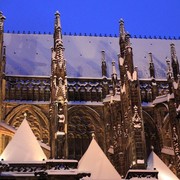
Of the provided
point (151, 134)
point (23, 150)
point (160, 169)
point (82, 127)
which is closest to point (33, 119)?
point (82, 127)

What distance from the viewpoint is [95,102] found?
22844 millimetres

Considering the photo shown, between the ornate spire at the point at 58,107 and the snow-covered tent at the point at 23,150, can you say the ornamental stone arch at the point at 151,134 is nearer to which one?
the ornate spire at the point at 58,107

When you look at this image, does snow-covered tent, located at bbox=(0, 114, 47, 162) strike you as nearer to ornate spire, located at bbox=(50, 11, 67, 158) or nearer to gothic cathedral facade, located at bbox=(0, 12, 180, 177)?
ornate spire, located at bbox=(50, 11, 67, 158)

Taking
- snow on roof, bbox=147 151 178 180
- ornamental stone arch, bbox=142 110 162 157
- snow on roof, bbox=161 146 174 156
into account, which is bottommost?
snow on roof, bbox=147 151 178 180

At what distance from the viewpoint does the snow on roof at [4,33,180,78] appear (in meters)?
25.1

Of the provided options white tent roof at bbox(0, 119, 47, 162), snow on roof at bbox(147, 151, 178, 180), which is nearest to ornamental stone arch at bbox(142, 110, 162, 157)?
snow on roof at bbox(147, 151, 178, 180)

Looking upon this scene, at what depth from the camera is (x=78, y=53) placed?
27297 millimetres

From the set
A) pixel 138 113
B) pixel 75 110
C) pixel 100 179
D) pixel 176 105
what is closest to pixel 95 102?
A: pixel 75 110

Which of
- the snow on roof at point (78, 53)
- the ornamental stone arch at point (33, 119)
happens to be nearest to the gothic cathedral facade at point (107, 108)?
the ornamental stone arch at point (33, 119)

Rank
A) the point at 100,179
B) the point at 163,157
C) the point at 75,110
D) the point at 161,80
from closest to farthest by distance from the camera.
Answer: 1. the point at 100,179
2. the point at 163,157
3. the point at 75,110
4. the point at 161,80

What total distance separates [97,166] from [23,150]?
97.2 inches

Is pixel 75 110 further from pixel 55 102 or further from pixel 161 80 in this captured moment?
pixel 55 102

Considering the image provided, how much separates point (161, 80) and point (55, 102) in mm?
9362

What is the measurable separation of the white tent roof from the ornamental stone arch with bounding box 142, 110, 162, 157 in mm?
7008
